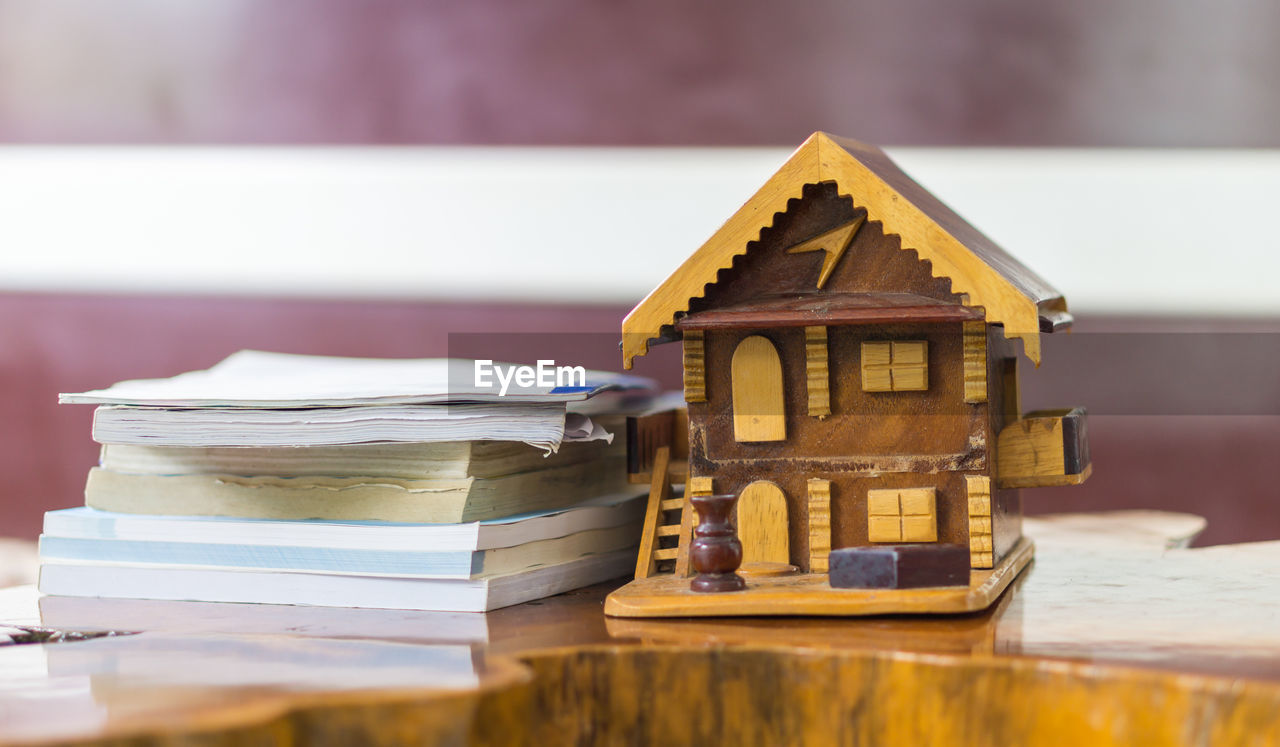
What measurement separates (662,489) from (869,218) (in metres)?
A: 0.39

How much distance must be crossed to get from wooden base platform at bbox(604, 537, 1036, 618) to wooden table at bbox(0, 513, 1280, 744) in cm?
1

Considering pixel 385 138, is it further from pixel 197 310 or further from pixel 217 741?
pixel 217 741

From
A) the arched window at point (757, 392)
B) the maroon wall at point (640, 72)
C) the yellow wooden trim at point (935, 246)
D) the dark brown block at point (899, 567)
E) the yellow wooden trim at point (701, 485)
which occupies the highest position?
the maroon wall at point (640, 72)

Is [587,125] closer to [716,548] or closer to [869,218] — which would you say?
[869,218]

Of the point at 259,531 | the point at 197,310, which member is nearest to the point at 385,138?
the point at 197,310

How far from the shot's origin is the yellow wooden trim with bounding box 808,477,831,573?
1.17 m

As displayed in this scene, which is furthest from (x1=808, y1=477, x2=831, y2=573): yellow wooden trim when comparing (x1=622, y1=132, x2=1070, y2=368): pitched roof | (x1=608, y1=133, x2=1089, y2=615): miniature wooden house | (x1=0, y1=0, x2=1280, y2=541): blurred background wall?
(x1=0, y1=0, x2=1280, y2=541): blurred background wall

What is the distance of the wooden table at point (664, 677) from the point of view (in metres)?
0.79

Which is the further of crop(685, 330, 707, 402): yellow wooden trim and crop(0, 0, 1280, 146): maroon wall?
crop(0, 0, 1280, 146): maroon wall

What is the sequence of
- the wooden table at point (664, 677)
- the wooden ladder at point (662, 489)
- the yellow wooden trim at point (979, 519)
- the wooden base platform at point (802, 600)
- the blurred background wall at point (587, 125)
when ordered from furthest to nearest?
1. the blurred background wall at point (587, 125)
2. the wooden ladder at point (662, 489)
3. the yellow wooden trim at point (979, 519)
4. the wooden base platform at point (802, 600)
5. the wooden table at point (664, 677)

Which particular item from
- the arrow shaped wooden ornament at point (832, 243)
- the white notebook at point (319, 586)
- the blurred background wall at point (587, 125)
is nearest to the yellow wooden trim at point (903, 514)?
the arrow shaped wooden ornament at point (832, 243)

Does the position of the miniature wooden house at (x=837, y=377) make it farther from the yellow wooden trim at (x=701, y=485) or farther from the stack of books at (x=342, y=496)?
the stack of books at (x=342, y=496)

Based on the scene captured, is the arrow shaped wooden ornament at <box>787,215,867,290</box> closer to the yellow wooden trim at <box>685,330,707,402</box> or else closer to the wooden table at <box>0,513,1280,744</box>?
the yellow wooden trim at <box>685,330,707,402</box>

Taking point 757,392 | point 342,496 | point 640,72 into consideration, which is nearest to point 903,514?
point 757,392
